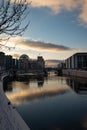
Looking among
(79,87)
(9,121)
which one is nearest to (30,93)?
(79,87)

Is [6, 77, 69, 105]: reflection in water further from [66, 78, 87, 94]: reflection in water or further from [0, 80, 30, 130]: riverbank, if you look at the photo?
[0, 80, 30, 130]: riverbank

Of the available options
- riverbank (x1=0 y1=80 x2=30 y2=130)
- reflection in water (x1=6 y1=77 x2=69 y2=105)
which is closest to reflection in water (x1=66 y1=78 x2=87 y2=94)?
reflection in water (x1=6 y1=77 x2=69 y2=105)

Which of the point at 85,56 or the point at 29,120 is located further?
the point at 85,56

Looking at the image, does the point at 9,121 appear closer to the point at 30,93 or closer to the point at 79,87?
Answer: the point at 30,93

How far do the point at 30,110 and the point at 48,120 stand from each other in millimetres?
6184

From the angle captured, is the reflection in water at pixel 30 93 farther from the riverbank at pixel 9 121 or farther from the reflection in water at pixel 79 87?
the riverbank at pixel 9 121

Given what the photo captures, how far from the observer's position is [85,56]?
572 ft

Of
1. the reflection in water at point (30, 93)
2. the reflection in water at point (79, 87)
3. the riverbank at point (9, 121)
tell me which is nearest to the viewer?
the riverbank at point (9, 121)

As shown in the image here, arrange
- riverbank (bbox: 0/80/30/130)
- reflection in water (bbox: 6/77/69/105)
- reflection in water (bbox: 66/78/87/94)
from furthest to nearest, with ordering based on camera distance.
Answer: reflection in water (bbox: 66/78/87/94), reflection in water (bbox: 6/77/69/105), riverbank (bbox: 0/80/30/130)

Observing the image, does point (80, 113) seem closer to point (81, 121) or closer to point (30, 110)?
point (81, 121)

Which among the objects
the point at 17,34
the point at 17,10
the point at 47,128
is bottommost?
the point at 47,128

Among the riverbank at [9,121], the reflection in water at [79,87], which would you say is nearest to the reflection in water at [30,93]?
the reflection in water at [79,87]

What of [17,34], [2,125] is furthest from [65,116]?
[17,34]

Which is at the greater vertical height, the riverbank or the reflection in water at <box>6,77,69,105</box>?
the riverbank
